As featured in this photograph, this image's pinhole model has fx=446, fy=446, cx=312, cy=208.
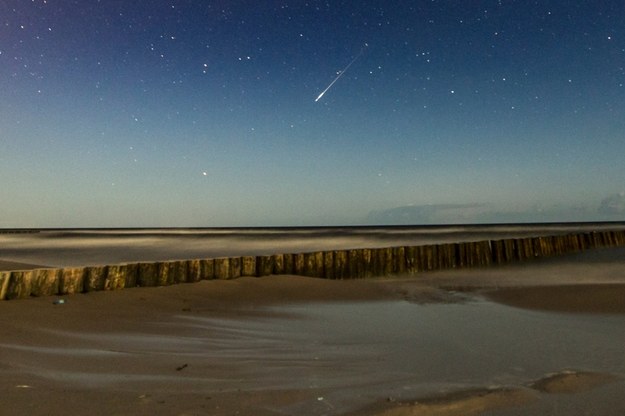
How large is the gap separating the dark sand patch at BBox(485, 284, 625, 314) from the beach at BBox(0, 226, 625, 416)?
6 cm

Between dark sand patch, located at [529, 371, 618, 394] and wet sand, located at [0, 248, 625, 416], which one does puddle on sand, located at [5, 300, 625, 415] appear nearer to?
wet sand, located at [0, 248, 625, 416]

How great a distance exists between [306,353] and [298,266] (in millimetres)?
6706

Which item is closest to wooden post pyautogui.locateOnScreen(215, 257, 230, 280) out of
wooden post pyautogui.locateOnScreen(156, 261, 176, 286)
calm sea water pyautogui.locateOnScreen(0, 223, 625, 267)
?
wooden post pyautogui.locateOnScreen(156, 261, 176, 286)

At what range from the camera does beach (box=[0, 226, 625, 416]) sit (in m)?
3.12

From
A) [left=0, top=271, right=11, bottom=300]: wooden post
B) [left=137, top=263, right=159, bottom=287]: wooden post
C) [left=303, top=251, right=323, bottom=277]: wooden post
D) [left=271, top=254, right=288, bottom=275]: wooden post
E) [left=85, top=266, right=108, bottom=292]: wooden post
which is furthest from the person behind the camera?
[left=303, top=251, right=323, bottom=277]: wooden post

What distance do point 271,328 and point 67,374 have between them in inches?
123

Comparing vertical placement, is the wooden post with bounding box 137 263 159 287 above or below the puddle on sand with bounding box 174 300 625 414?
above

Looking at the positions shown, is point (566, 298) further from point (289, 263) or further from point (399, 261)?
point (289, 263)

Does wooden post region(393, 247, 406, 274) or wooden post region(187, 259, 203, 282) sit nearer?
wooden post region(187, 259, 203, 282)

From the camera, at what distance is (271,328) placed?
6332 millimetres

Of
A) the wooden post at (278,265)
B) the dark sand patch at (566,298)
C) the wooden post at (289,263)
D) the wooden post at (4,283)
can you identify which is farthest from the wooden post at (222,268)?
the dark sand patch at (566,298)

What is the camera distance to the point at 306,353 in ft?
15.8

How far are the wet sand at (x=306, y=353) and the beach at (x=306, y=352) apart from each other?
2cm

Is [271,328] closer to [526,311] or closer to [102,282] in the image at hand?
[102,282]
